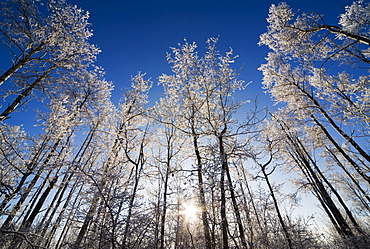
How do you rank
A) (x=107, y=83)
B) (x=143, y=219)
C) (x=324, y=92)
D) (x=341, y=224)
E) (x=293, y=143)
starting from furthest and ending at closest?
1. (x=107, y=83)
2. (x=293, y=143)
3. (x=324, y=92)
4. (x=341, y=224)
5. (x=143, y=219)

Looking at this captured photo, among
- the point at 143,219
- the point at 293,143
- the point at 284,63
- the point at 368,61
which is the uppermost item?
the point at 284,63

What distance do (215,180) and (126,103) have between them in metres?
7.70

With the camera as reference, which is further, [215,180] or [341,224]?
[341,224]

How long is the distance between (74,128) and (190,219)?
8.31 m

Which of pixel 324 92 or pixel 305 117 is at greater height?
pixel 324 92

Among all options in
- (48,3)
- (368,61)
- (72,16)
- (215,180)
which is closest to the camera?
(215,180)

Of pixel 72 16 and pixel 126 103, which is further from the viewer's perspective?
pixel 126 103

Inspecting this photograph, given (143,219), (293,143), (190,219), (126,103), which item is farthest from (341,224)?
(126,103)

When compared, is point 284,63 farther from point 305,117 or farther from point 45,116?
point 45,116

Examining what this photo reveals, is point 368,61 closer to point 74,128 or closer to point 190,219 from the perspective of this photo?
point 190,219

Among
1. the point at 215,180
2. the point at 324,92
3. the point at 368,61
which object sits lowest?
the point at 215,180

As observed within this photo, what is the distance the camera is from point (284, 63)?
9344mm

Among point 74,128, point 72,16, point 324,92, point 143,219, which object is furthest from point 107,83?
point 324,92

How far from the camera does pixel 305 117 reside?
28.5ft
